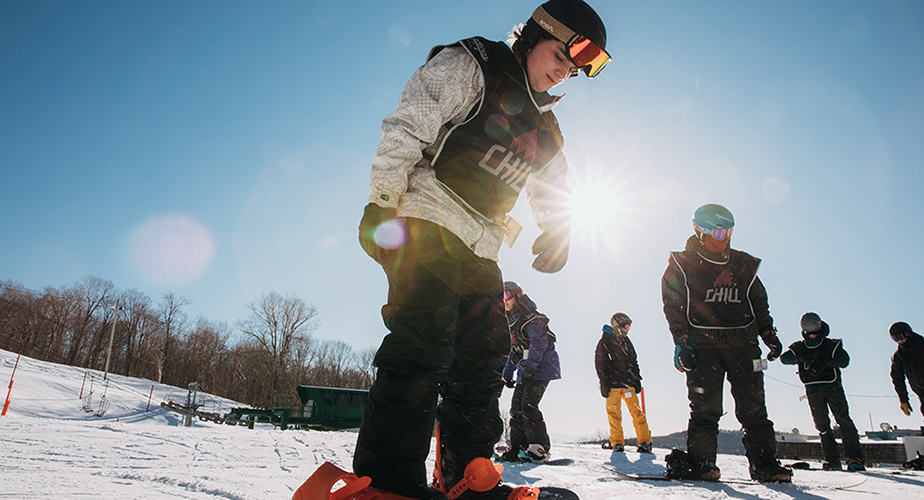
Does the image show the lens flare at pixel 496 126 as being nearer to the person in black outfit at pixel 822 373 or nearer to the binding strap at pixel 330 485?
the binding strap at pixel 330 485

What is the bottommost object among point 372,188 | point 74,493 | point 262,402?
point 262,402

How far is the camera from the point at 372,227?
1354 mm

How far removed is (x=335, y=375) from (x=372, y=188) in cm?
4517

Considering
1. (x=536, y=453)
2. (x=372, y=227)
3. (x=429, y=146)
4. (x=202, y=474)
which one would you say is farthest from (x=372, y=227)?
(x=536, y=453)

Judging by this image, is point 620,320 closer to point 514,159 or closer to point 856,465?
point 856,465

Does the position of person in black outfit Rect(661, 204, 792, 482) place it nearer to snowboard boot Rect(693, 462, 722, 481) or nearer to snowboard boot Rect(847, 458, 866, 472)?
snowboard boot Rect(693, 462, 722, 481)

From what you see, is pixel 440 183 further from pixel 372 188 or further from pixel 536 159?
pixel 536 159

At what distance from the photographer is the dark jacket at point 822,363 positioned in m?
4.85

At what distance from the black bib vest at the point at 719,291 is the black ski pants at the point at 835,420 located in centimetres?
262

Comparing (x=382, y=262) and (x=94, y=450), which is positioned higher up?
(x=382, y=262)

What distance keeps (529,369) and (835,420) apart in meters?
3.53

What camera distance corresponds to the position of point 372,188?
1.35m

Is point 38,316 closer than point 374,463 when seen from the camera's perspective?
No

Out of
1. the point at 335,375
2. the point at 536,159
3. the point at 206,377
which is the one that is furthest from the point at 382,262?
the point at 206,377
